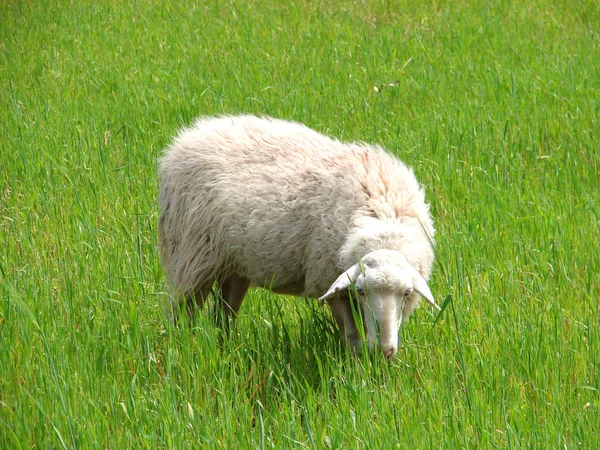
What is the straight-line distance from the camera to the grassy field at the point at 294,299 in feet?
10.9

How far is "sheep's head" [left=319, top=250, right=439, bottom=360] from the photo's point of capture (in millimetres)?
3637

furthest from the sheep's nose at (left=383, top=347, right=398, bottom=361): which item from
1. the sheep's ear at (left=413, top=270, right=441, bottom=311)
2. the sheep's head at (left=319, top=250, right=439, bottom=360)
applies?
the sheep's ear at (left=413, top=270, right=441, bottom=311)

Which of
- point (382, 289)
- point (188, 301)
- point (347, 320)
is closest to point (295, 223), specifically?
point (347, 320)

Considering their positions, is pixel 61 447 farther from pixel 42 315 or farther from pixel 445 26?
pixel 445 26

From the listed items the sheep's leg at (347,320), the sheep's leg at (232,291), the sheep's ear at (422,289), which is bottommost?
the sheep's leg at (232,291)

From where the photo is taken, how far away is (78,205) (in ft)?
19.1

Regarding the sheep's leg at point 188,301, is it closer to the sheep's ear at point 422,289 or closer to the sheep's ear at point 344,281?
the sheep's ear at point 344,281

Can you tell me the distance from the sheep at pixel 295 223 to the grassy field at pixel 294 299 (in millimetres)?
171

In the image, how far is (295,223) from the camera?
4238 millimetres

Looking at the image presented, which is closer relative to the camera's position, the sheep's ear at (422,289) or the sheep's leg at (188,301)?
the sheep's ear at (422,289)

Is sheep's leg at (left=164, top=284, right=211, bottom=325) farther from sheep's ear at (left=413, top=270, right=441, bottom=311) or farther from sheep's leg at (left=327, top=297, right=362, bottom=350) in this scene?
sheep's ear at (left=413, top=270, right=441, bottom=311)

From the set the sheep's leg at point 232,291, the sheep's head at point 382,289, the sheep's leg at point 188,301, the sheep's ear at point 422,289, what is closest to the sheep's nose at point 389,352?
the sheep's head at point 382,289

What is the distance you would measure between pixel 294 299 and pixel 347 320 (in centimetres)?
92

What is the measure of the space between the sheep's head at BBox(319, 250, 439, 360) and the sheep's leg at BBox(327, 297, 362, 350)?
0.26m
